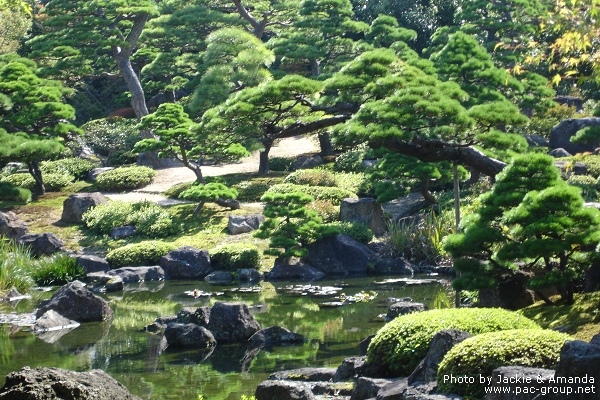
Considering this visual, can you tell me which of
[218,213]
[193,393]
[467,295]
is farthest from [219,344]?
[218,213]

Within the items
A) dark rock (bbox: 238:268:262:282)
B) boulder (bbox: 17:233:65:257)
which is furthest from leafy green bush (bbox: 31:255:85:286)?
dark rock (bbox: 238:268:262:282)

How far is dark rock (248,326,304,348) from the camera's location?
37.3 feet

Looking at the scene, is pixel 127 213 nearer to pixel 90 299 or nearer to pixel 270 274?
pixel 270 274

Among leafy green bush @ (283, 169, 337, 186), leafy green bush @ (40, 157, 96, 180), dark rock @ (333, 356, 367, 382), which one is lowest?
dark rock @ (333, 356, 367, 382)

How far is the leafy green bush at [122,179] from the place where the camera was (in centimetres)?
2675

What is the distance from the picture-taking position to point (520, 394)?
5227mm

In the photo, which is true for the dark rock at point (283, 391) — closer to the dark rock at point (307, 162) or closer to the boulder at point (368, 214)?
the boulder at point (368, 214)

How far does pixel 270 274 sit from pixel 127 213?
6.10 meters

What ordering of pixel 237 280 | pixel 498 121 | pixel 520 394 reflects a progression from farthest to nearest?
1. pixel 237 280
2. pixel 498 121
3. pixel 520 394

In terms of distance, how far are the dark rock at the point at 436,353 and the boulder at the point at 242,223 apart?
14.4 metres

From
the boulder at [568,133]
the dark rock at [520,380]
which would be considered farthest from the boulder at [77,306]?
the boulder at [568,133]

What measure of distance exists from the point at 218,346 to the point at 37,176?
1631 centimetres

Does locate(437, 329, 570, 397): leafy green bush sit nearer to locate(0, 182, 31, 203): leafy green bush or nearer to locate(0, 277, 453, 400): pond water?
locate(0, 277, 453, 400): pond water

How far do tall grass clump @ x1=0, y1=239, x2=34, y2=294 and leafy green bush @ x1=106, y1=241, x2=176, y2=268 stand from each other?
81.1 inches
